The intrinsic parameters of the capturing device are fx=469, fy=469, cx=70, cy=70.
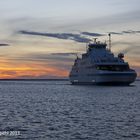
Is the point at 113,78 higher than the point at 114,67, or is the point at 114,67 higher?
the point at 114,67

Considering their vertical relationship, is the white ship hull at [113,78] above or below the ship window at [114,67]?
below

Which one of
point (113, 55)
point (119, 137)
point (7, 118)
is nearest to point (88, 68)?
point (113, 55)

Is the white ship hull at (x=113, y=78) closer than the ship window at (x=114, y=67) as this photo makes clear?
Yes

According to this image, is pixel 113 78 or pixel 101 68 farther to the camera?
pixel 101 68

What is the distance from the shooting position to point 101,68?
14175 centimetres

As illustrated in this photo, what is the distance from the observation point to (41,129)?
39.2 meters

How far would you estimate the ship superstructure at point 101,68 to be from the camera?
5374 inches

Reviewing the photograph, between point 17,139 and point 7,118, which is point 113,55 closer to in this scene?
point 7,118

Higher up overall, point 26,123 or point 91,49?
point 91,49

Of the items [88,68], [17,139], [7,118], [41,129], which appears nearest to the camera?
[17,139]

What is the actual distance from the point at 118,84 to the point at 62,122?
331ft

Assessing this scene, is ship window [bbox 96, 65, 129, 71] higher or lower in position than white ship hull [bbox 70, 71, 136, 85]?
higher

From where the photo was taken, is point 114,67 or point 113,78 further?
point 114,67

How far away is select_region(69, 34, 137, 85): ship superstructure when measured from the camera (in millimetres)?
136500
